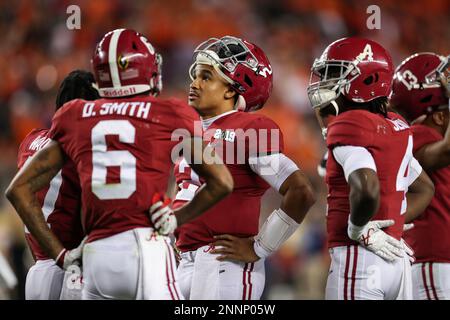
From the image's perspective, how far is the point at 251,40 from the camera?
33.6ft

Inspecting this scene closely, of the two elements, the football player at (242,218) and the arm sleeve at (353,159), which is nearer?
the arm sleeve at (353,159)

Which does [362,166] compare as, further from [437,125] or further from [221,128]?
[437,125]

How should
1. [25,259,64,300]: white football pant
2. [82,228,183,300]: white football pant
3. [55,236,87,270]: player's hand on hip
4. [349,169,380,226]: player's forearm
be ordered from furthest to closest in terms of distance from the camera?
[25,259,64,300]: white football pant < [349,169,380,226]: player's forearm < [55,236,87,270]: player's hand on hip < [82,228,183,300]: white football pant

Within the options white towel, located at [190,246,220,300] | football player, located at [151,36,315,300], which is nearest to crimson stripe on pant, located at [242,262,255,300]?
football player, located at [151,36,315,300]

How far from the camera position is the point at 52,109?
8.71m

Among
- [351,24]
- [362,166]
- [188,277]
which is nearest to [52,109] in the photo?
[351,24]

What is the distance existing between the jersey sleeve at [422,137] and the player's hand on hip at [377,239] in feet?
2.61

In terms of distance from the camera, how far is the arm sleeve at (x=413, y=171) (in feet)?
13.4

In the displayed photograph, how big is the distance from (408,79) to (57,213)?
6.82 ft

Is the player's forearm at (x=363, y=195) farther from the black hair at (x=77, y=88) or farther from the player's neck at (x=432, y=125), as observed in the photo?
the black hair at (x=77, y=88)

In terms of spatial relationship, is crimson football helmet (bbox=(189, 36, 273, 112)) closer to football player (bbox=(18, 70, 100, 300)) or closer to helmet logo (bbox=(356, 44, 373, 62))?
helmet logo (bbox=(356, 44, 373, 62))

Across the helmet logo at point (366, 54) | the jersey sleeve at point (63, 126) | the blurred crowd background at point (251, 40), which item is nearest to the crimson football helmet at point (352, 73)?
the helmet logo at point (366, 54)

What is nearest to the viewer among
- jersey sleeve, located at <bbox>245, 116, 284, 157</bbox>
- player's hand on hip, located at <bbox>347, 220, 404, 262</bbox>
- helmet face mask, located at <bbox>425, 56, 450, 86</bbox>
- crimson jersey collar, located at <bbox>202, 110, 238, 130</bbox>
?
player's hand on hip, located at <bbox>347, 220, 404, 262</bbox>

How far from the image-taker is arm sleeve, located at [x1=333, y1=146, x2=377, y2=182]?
3607 millimetres
